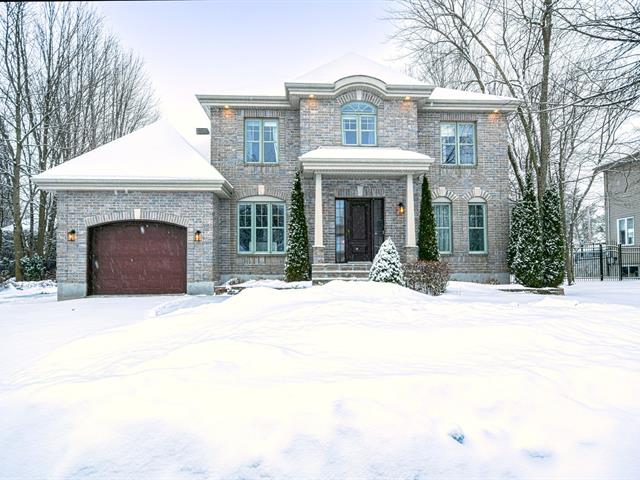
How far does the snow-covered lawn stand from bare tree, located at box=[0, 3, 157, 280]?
51.7 feet

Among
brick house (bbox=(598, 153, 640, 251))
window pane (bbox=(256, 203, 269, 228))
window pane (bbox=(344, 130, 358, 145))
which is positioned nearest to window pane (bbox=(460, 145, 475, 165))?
window pane (bbox=(344, 130, 358, 145))

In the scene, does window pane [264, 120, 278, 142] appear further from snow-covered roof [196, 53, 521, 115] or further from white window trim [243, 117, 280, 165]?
→ snow-covered roof [196, 53, 521, 115]

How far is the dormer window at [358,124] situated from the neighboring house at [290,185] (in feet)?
0.12

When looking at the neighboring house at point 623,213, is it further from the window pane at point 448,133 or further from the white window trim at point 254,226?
the white window trim at point 254,226

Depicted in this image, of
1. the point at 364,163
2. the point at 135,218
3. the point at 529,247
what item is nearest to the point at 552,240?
the point at 529,247

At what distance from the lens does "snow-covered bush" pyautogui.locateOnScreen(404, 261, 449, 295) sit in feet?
35.3

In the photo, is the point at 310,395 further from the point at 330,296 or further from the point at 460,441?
the point at 330,296

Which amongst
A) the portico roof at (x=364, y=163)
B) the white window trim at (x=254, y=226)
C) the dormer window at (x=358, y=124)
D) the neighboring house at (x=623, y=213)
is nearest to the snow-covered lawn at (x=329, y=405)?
the portico roof at (x=364, y=163)

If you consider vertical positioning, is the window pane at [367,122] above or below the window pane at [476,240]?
above

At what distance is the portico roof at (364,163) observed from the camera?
12203 millimetres

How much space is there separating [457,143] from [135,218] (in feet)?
37.2

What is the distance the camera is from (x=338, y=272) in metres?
12.3

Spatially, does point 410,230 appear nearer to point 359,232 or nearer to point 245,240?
point 359,232

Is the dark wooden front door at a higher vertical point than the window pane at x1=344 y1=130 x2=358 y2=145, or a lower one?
lower
